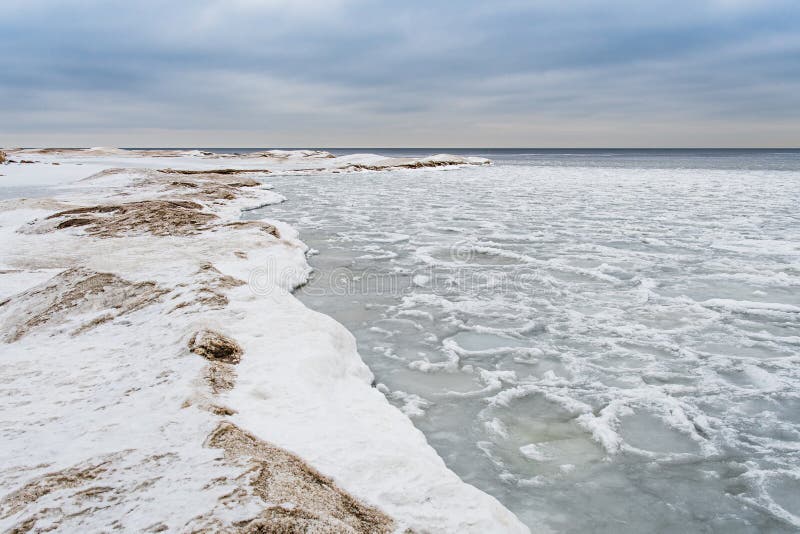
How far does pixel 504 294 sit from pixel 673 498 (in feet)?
14.3

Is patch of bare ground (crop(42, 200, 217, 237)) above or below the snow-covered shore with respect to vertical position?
above

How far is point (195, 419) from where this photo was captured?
294 cm

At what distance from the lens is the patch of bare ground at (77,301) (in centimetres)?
514

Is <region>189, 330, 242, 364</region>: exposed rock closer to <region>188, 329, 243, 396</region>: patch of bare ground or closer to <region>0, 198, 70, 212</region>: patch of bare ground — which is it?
<region>188, 329, 243, 396</region>: patch of bare ground

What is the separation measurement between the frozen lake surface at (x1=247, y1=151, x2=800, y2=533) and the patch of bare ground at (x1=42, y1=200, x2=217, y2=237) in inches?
120

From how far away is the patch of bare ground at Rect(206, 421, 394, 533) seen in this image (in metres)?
2.09

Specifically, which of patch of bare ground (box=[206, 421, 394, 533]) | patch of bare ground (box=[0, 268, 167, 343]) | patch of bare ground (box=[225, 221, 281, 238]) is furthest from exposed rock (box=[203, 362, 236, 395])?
patch of bare ground (box=[225, 221, 281, 238])

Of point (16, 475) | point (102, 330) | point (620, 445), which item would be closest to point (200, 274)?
point (102, 330)

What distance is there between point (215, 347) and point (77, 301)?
8.32 ft

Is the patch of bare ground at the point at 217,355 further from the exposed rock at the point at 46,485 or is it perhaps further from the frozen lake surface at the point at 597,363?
the frozen lake surface at the point at 597,363

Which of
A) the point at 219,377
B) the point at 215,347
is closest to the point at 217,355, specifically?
the point at 215,347

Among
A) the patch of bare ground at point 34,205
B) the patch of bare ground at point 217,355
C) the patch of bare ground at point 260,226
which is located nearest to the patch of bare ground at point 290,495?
the patch of bare ground at point 217,355

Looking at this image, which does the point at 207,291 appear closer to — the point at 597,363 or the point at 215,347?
the point at 215,347

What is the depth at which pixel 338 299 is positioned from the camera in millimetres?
7145
